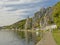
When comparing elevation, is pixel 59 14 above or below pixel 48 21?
above

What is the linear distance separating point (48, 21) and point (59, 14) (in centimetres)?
7554

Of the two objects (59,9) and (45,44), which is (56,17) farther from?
(45,44)

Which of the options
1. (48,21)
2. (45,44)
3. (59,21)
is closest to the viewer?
(45,44)

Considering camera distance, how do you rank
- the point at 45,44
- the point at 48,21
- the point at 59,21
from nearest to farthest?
1. the point at 45,44
2. the point at 59,21
3. the point at 48,21

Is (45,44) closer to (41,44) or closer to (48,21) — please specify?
(41,44)

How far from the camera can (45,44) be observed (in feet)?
68.6

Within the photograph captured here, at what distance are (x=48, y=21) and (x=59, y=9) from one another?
7492cm

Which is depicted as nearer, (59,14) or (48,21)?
(59,14)

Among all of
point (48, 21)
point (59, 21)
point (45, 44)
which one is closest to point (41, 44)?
point (45, 44)

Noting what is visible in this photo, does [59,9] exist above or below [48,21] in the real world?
above

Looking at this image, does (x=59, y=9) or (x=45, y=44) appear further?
(x=59, y=9)

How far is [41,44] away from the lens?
2144cm

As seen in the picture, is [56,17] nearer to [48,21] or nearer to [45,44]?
[45,44]

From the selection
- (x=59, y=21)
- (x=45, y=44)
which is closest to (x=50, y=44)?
(x=45, y=44)
